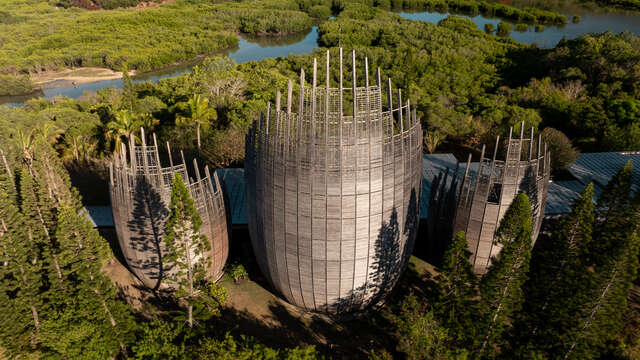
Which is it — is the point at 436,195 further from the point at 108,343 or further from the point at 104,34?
the point at 104,34

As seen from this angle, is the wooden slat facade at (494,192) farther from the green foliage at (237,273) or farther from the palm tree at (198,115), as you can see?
the palm tree at (198,115)

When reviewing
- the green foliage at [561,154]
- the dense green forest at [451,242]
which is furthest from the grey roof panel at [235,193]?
the green foliage at [561,154]

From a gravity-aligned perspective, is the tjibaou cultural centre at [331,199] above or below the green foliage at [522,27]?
below

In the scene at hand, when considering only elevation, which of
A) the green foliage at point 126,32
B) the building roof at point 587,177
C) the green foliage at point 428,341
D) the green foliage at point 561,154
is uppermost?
the green foliage at point 126,32

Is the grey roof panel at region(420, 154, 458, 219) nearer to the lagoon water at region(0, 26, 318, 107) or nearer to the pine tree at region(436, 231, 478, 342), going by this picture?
the pine tree at region(436, 231, 478, 342)

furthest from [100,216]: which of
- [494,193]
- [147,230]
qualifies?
[494,193]

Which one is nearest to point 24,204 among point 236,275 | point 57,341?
point 57,341

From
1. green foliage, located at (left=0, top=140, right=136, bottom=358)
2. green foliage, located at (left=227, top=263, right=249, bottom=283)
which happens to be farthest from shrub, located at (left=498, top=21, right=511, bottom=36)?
green foliage, located at (left=0, top=140, right=136, bottom=358)
